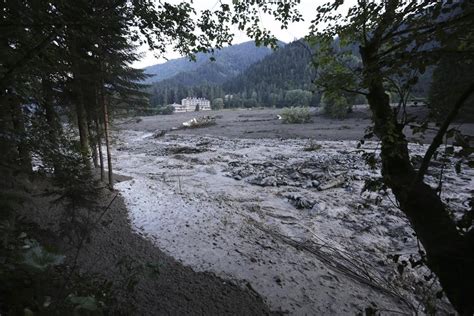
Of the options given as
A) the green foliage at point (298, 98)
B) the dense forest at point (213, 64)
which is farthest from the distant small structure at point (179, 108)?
the dense forest at point (213, 64)

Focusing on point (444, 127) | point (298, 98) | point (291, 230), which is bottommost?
point (291, 230)

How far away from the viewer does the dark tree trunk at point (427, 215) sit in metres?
1.98

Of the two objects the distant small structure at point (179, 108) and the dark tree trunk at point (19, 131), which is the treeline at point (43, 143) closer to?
the dark tree trunk at point (19, 131)

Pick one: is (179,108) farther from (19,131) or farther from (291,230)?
(19,131)

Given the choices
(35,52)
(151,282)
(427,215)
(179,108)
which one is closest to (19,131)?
(35,52)

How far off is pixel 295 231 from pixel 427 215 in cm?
→ 527

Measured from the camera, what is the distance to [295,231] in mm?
7488

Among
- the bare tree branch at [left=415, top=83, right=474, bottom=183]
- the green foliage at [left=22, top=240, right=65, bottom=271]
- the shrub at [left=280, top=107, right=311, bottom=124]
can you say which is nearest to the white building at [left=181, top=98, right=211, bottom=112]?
the shrub at [left=280, top=107, right=311, bottom=124]

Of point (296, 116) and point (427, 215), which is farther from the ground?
point (296, 116)

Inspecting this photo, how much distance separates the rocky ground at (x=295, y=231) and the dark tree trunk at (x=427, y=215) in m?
0.22

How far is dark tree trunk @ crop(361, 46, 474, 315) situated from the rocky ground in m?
0.22

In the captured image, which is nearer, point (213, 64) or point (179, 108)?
point (213, 64)

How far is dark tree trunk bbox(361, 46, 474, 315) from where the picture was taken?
6.49 feet

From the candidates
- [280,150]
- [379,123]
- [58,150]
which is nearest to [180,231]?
[58,150]
